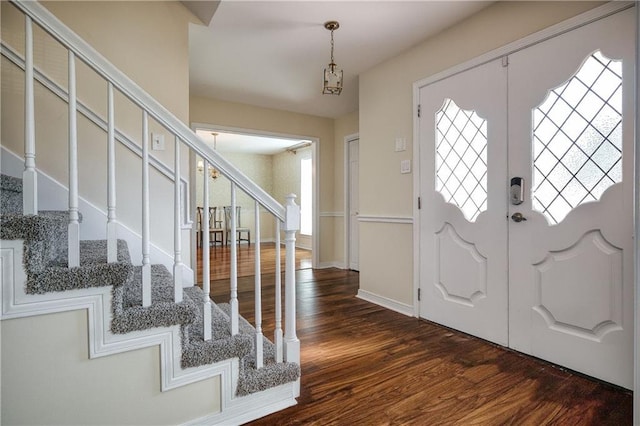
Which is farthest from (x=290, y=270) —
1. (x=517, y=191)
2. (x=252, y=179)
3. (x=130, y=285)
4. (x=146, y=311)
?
(x=252, y=179)

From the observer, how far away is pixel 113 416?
1.18 meters

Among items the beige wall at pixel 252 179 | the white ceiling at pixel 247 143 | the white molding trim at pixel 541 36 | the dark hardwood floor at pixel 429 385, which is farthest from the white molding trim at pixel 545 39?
the beige wall at pixel 252 179

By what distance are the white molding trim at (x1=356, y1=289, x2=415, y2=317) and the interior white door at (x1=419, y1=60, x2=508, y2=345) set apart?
0.48 feet

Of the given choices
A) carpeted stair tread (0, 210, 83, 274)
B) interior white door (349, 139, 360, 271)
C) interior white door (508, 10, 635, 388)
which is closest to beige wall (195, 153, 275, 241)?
interior white door (349, 139, 360, 271)

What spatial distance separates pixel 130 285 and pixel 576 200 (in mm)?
2375

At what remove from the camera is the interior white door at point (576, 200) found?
63.2 inches

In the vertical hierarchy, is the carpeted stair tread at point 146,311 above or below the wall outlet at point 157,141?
below

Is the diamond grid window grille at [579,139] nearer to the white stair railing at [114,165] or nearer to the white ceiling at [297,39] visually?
the white ceiling at [297,39]

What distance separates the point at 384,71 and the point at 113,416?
3108 mm

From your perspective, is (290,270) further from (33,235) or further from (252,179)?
A: (252,179)

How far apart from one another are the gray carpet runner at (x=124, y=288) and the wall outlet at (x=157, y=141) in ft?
2.60

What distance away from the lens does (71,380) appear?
1108 millimetres

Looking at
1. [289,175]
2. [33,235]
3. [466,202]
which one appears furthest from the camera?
[289,175]

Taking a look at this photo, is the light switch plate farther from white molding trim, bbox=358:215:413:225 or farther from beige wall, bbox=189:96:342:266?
beige wall, bbox=189:96:342:266
